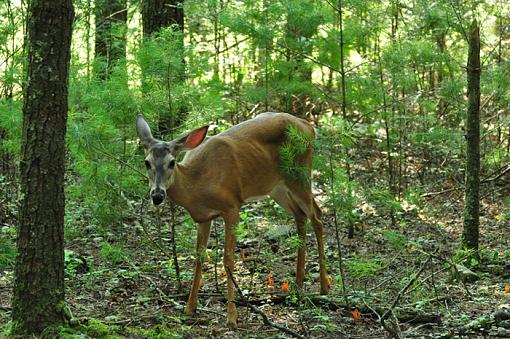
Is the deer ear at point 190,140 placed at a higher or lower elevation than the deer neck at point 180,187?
higher

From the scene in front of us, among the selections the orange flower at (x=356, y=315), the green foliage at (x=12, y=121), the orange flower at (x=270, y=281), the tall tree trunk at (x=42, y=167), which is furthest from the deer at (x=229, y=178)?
the green foliage at (x=12, y=121)

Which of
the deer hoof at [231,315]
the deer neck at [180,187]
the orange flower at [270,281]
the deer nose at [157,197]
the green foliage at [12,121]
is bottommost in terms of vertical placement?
the deer hoof at [231,315]

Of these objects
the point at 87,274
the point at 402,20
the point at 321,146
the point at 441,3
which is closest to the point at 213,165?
the point at 321,146

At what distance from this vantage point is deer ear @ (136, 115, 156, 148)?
661 cm

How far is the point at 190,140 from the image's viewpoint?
6.64 m

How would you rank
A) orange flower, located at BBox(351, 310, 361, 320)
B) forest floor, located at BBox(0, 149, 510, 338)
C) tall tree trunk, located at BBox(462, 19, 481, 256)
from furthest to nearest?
tall tree trunk, located at BBox(462, 19, 481, 256) < orange flower, located at BBox(351, 310, 361, 320) < forest floor, located at BBox(0, 149, 510, 338)

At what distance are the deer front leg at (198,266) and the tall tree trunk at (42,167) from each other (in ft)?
5.69

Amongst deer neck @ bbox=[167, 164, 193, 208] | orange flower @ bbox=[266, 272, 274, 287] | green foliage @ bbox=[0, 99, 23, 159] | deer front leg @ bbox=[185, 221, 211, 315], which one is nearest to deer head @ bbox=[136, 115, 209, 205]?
deer neck @ bbox=[167, 164, 193, 208]

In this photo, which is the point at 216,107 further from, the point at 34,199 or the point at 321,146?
the point at 34,199

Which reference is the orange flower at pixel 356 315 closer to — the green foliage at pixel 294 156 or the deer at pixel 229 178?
the deer at pixel 229 178

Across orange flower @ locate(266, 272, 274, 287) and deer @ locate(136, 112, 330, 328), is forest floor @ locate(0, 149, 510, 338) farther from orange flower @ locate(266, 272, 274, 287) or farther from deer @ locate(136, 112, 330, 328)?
deer @ locate(136, 112, 330, 328)

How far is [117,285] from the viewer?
743 centimetres

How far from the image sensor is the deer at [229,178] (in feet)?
21.5

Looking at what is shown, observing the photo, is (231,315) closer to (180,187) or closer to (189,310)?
(189,310)
